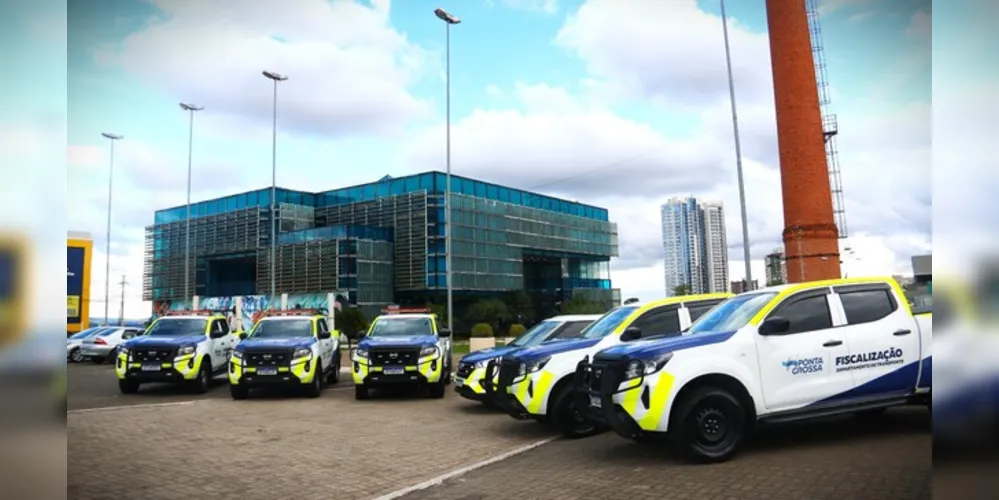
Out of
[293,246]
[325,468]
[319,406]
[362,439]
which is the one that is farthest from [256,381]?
[293,246]

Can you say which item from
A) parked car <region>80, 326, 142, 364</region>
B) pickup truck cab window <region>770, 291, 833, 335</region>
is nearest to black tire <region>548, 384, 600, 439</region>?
pickup truck cab window <region>770, 291, 833, 335</region>

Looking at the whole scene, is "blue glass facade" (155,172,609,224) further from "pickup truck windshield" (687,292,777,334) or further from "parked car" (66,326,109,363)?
"pickup truck windshield" (687,292,777,334)

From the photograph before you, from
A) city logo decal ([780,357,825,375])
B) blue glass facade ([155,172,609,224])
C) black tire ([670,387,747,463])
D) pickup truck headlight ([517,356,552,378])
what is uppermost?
blue glass facade ([155,172,609,224])

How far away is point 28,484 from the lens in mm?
2602

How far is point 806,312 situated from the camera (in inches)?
289

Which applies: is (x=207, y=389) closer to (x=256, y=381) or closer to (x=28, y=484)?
(x=256, y=381)

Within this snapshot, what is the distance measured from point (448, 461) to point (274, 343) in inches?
309

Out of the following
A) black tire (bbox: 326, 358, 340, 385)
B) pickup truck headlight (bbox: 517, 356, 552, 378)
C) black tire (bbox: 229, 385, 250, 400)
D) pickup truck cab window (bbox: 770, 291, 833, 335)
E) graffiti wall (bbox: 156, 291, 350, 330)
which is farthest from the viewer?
graffiti wall (bbox: 156, 291, 350, 330)

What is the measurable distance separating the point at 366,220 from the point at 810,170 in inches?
1674

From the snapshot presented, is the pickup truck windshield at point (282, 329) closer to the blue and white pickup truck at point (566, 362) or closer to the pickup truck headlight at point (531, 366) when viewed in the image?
the blue and white pickup truck at point (566, 362)

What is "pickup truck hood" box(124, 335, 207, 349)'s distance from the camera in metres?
15.3

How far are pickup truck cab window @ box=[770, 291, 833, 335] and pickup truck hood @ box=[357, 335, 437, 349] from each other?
27.6 ft

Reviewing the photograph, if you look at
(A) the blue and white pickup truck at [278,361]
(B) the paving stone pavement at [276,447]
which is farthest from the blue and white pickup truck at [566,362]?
(A) the blue and white pickup truck at [278,361]

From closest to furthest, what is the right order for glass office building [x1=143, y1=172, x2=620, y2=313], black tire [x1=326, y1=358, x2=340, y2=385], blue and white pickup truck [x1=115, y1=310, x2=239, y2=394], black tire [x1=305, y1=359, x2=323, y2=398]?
black tire [x1=305, y1=359, x2=323, y2=398] → blue and white pickup truck [x1=115, y1=310, x2=239, y2=394] → black tire [x1=326, y1=358, x2=340, y2=385] → glass office building [x1=143, y1=172, x2=620, y2=313]
